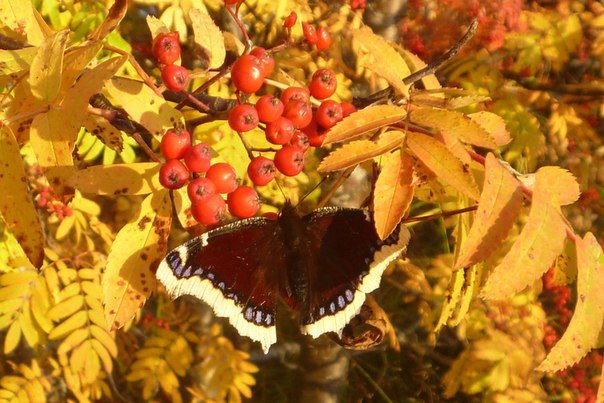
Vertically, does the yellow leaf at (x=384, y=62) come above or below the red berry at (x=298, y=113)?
above

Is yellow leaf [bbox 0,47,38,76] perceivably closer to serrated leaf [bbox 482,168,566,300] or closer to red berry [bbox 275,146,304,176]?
red berry [bbox 275,146,304,176]

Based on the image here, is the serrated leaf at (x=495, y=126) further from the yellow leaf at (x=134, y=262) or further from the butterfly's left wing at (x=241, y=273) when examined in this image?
the yellow leaf at (x=134, y=262)

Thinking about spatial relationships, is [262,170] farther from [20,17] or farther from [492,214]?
[20,17]

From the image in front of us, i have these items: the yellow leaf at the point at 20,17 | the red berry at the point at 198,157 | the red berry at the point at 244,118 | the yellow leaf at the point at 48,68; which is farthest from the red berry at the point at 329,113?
the yellow leaf at the point at 20,17

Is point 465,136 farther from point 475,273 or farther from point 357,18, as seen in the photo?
point 357,18

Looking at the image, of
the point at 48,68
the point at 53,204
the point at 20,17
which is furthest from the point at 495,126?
the point at 53,204

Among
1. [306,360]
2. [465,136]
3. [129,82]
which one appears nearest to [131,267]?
[129,82]
